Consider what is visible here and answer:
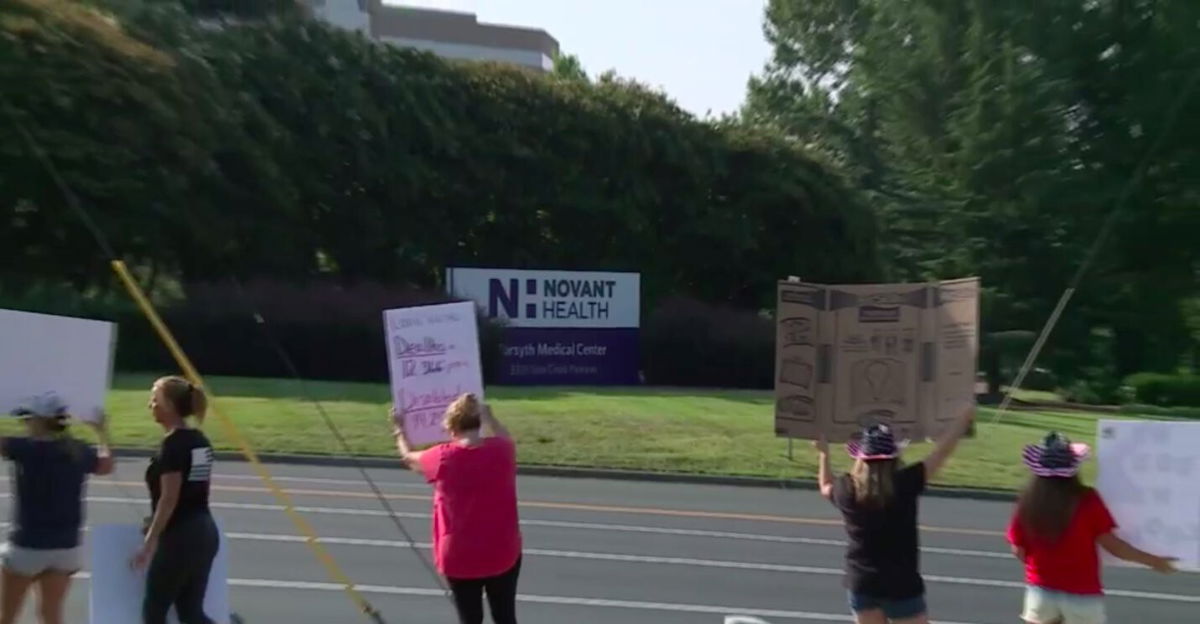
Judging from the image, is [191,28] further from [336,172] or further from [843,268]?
[843,268]

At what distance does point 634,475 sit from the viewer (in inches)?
800

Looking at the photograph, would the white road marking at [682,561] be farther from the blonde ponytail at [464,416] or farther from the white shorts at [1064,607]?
the white shorts at [1064,607]

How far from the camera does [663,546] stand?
13758 mm

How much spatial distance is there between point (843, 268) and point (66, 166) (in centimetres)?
2129

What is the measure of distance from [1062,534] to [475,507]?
→ 251 centimetres

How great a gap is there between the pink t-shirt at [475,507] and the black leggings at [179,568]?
3.39ft

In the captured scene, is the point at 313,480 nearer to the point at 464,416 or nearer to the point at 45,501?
the point at 45,501

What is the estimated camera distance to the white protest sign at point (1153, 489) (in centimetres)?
764

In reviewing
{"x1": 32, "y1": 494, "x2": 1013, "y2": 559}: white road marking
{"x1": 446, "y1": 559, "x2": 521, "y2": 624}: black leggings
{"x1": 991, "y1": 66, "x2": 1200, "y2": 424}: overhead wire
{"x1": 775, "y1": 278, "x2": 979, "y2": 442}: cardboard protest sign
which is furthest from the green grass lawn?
{"x1": 446, "y1": 559, "x2": 521, "y2": 624}: black leggings

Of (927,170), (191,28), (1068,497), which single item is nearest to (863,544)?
(1068,497)

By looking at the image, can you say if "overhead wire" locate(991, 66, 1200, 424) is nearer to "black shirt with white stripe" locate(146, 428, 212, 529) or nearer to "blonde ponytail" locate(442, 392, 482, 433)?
"blonde ponytail" locate(442, 392, 482, 433)

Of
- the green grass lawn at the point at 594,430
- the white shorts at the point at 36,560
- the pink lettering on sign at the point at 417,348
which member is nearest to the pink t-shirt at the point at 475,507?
the pink lettering on sign at the point at 417,348

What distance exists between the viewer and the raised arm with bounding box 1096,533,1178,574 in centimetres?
706

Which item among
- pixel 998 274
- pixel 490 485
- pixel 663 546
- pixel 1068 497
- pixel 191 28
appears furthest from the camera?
pixel 998 274
